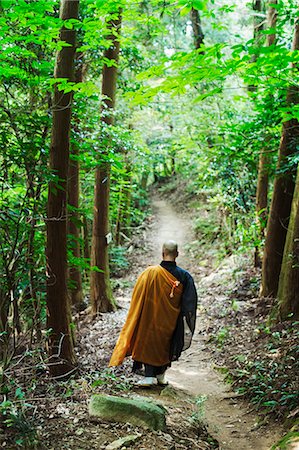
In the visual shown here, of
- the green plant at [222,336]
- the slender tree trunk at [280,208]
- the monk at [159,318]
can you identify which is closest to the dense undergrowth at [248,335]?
the green plant at [222,336]

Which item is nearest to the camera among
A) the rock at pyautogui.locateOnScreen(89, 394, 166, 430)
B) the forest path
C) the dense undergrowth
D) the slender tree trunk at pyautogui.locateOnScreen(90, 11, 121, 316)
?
the rock at pyautogui.locateOnScreen(89, 394, 166, 430)

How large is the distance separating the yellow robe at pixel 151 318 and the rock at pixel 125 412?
173 cm

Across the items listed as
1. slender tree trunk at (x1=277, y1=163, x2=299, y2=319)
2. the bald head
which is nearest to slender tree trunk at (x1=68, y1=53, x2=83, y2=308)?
the bald head

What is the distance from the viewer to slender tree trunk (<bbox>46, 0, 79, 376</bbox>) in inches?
220

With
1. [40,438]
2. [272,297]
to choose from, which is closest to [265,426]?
[40,438]

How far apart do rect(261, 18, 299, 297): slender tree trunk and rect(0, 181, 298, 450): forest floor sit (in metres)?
0.86

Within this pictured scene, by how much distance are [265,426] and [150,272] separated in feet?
7.93

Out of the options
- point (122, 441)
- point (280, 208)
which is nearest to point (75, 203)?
point (280, 208)

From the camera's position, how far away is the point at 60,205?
5.87m

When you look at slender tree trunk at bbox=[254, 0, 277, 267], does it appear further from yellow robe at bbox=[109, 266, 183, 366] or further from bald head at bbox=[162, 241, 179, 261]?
yellow robe at bbox=[109, 266, 183, 366]

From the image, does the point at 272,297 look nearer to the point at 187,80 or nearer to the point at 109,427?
the point at 187,80

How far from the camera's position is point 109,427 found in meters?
4.31

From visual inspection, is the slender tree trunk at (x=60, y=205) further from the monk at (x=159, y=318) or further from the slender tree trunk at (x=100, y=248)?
the slender tree trunk at (x=100, y=248)

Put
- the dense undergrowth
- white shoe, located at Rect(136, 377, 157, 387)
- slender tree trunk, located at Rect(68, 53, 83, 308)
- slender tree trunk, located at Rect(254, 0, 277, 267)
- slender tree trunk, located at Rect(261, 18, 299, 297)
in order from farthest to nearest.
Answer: slender tree trunk, located at Rect(254, 0, 277, 267), slender tree trunk, located at Rect(261, 18, 299, 297), slender tree trunk, located at Rect(68, 53, 83, 308), white shoe, located at Rect(136, 377, 157, 387), the dense undergrowth
